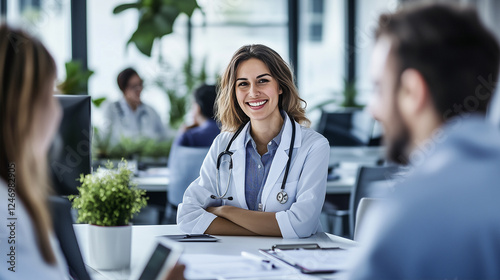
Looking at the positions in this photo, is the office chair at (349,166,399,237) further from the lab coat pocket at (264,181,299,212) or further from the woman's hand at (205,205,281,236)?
the woman's hand at (205,205,281,236)

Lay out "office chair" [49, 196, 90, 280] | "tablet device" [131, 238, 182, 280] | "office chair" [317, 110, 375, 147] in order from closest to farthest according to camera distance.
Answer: "tablet device" [131, 238, 182, 280], "office chair" [49, 196, 90, 280], "office chair" [317, 110, 375, 147]

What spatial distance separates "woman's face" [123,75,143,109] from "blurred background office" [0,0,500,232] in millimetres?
211

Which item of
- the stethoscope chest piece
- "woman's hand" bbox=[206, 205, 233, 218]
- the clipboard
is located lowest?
the clipboard

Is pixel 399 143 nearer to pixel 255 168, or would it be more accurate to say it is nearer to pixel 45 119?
pixel 45 119

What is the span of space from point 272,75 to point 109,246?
123cm

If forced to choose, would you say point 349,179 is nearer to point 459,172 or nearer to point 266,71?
point 266,71

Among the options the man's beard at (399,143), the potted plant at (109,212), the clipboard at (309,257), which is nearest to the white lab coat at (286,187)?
the clipboard at (309,257)

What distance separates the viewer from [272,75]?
8.57ft

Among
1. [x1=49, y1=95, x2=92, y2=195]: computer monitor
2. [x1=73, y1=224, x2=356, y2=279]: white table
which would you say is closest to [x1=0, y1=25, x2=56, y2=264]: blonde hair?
[x1=73, y1=224, x2=356, y2=279]: white table

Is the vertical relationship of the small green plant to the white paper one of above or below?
above

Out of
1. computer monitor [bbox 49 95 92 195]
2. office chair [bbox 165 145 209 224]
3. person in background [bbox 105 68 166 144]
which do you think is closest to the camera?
computer monitor [bbox 49 95 92 195]

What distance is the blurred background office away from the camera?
5996mm

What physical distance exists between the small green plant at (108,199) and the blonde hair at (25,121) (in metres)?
0.60

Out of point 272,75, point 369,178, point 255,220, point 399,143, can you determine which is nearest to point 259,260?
point 255,220
